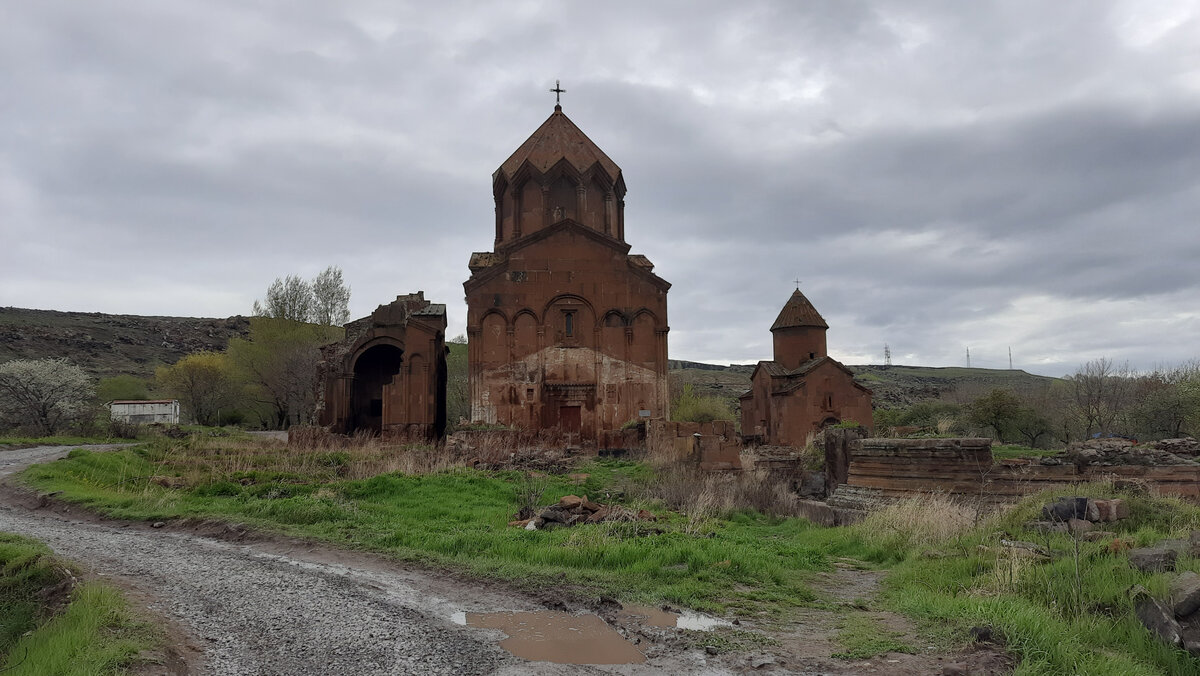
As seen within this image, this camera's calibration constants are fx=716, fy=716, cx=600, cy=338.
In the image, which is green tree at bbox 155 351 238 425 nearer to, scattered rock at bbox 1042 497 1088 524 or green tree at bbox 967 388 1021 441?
green tree at bbox 967 388 1021 441

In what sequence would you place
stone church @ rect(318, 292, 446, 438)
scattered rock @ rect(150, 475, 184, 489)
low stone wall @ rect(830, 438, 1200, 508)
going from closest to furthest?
low stone wall @ rect(830, 438, 1200, 508)
scattered rock @ rect(150, 475, 184, 489)
stone church @ rect(318, 292, 446, 438)

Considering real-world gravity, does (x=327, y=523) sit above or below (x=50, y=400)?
below

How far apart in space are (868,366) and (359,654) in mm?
118763

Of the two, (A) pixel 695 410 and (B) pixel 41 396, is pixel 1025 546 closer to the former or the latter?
(A) pixel 695 410

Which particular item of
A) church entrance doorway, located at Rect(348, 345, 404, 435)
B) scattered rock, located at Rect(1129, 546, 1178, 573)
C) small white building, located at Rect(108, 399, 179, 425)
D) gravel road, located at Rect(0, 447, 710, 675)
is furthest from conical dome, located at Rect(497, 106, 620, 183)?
small white building, located at Rect(108, 399, 179, 425)

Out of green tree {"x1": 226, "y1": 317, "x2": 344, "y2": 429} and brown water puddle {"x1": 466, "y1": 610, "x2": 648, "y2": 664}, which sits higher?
green tree {"x1": 226, "y1": 317, "x2": 344, "y2": 429}

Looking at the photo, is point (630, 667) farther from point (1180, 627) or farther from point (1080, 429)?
point (1080, 429)

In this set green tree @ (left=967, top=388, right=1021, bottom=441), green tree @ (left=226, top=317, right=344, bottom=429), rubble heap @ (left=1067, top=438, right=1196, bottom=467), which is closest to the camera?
rubble heap @ (left=1067, top=438, right=1196, bottom=467)

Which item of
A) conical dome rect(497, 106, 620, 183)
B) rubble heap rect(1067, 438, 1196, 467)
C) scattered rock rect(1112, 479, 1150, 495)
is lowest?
scattered rock rect(1112, 479, 1150, 495)

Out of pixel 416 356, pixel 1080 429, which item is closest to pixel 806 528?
pixel 416 356

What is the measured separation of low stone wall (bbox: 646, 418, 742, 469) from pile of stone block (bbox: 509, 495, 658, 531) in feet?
20.9

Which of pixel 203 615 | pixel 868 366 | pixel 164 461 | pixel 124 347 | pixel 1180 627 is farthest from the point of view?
pixel 868 366

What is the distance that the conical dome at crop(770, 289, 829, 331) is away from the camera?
1313 inches

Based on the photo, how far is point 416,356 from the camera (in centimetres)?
2520
